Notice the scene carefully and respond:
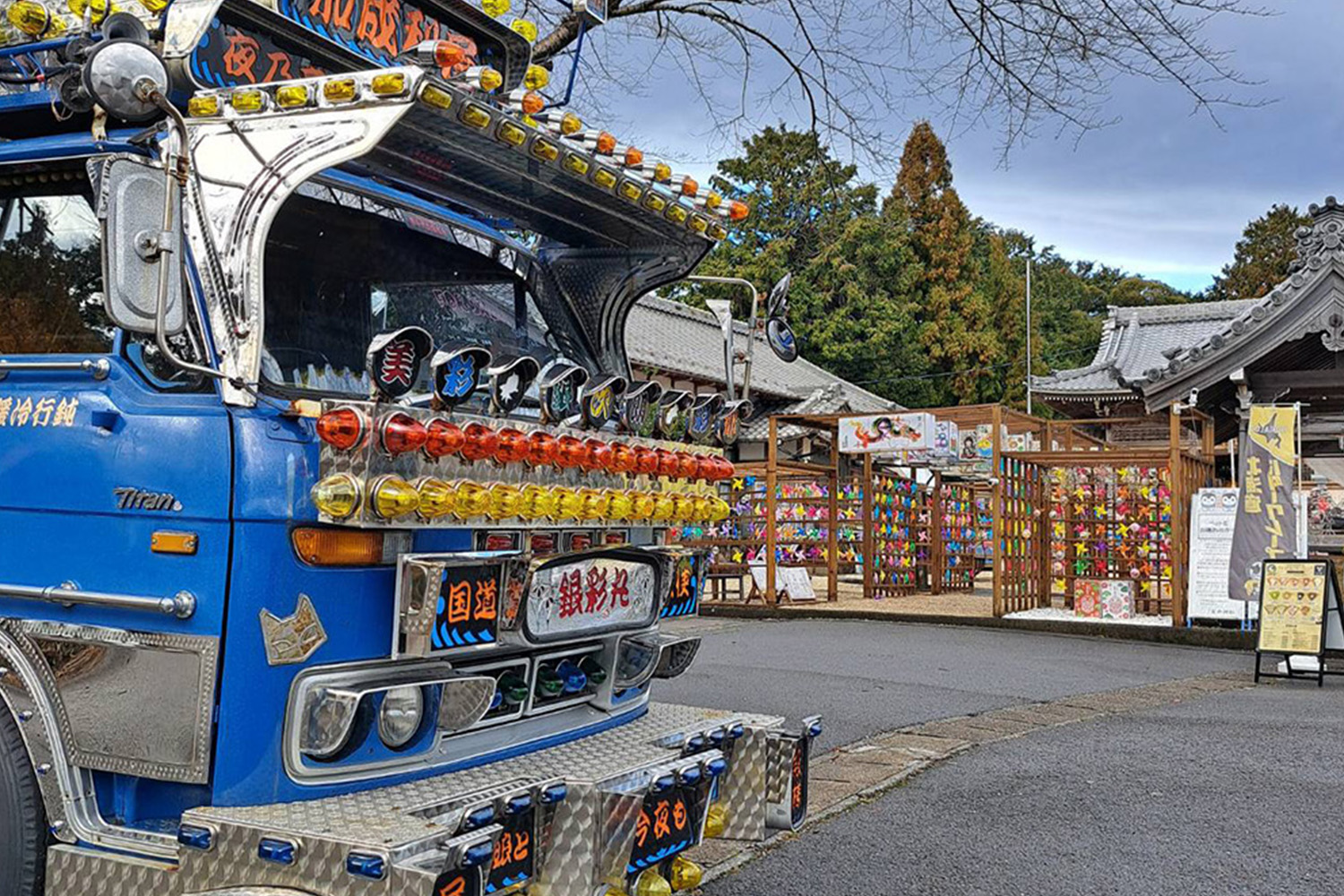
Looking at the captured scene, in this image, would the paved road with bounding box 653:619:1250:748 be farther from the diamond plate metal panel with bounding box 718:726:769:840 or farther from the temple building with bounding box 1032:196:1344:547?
the temple building with bounding box 1032:196:1344:547

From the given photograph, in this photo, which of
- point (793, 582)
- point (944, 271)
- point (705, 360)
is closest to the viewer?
point (793, 582)

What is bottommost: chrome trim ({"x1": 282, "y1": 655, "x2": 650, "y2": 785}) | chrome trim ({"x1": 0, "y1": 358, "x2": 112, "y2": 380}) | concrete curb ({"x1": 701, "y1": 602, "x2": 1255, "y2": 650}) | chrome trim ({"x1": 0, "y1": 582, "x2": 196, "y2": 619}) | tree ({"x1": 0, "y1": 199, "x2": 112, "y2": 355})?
concrete curb ({"x1": 701, "y1": 602, "x2": 1255, "y2": 650})

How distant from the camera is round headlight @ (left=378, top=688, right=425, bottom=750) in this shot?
3357mm

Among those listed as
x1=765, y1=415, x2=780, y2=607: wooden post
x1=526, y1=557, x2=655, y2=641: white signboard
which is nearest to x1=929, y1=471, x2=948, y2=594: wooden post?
x1=765, y1=415, x2=780, y2=607: wooden post

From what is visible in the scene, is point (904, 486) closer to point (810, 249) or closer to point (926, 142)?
point (810, 249)

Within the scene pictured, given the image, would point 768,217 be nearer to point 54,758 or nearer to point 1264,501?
point 1264,501

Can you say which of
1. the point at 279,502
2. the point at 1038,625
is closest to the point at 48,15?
the point at 279,502

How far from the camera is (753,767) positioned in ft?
14.1

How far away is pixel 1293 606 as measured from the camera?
11.2 metres

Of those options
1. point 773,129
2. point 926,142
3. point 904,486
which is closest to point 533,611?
point 904,486

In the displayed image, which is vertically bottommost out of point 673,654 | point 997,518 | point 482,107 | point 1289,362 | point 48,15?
point 673,654

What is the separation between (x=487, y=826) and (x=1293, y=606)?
33.0ft

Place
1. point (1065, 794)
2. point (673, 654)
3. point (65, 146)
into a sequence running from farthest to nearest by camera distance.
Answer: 1. point (1065, 794)
2. point (673, 654)
3. point (65, 146)

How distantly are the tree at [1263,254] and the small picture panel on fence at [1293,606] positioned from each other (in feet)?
111
